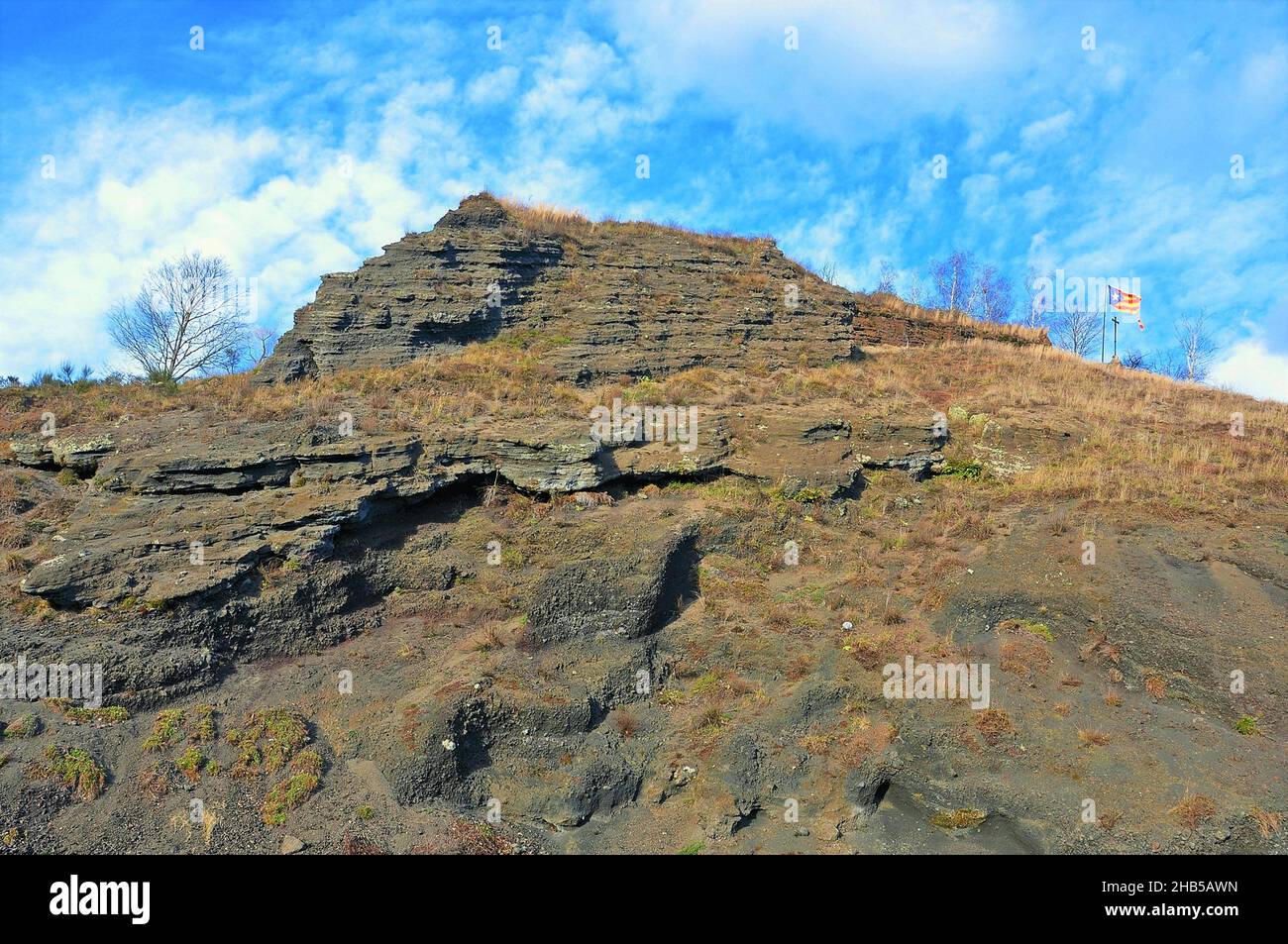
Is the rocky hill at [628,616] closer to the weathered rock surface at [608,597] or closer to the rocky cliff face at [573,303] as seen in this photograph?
the weathered rock surface at [608,597]

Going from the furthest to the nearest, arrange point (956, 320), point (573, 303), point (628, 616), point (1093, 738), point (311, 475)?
point (956, 320) → point (573, 303) → point (311, 475) → point (628, 616) → point (1093, 738)

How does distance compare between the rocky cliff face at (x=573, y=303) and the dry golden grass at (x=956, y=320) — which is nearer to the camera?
the rocky cliff face at (x=573, y=303)

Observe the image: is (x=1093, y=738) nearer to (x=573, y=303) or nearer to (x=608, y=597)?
(x=608, y=597)

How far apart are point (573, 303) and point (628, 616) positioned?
46.1 feet

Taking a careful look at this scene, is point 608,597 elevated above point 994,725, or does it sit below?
above

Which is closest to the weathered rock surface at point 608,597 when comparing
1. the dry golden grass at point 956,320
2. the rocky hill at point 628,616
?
the rocky hill at point 628,616

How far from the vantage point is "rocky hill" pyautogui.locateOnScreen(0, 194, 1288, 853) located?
403 inches

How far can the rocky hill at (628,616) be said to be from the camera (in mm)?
10227

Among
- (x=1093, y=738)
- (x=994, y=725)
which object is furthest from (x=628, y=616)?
(x=1093, y=738)

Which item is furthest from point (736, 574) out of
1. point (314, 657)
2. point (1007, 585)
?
point (314, 657)

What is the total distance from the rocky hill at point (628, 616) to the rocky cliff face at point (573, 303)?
170 cm

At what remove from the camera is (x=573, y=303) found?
24.4 m
